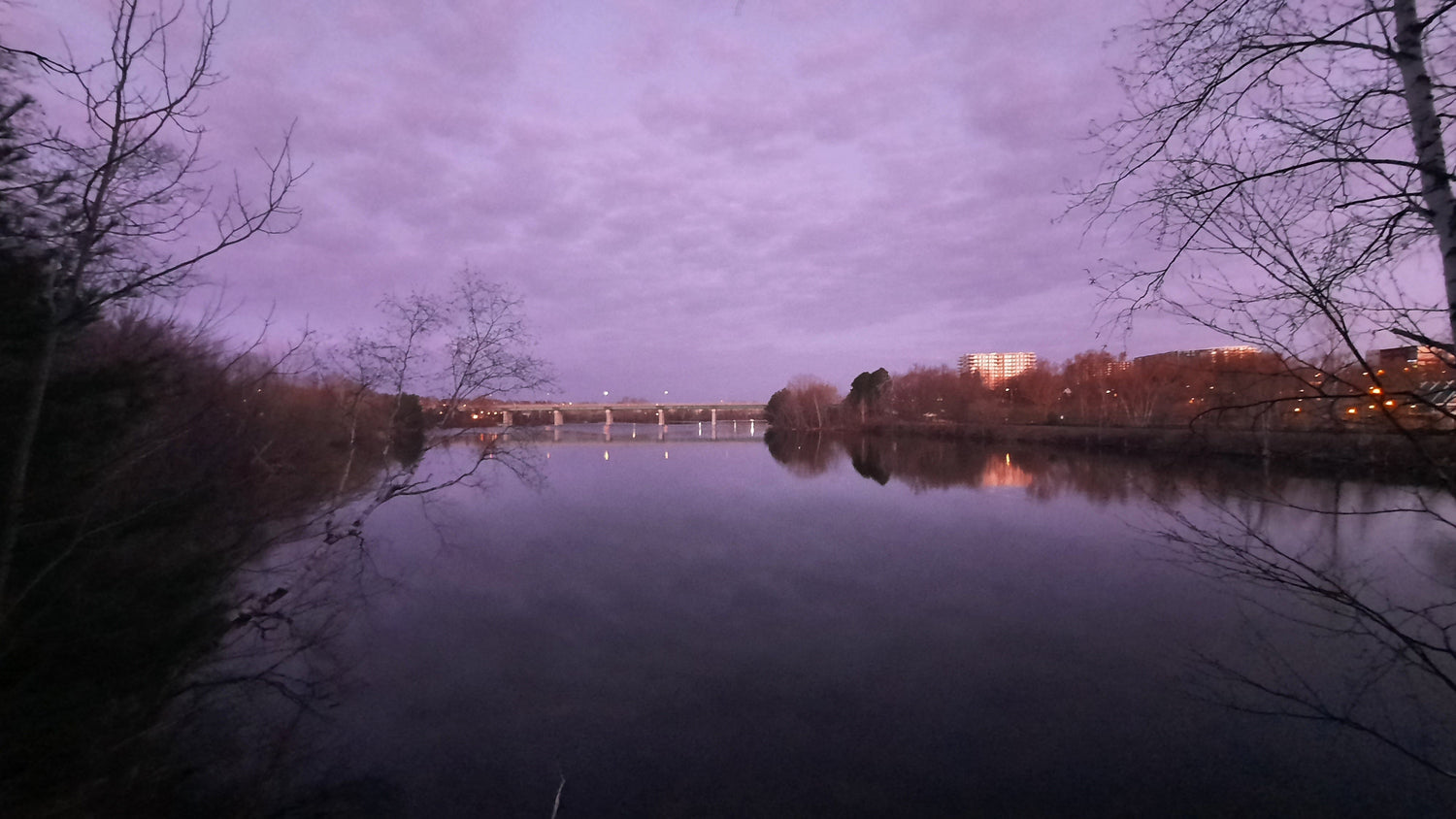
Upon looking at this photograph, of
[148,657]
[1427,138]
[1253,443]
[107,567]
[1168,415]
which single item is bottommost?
[148,657]

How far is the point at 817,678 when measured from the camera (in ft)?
25.8

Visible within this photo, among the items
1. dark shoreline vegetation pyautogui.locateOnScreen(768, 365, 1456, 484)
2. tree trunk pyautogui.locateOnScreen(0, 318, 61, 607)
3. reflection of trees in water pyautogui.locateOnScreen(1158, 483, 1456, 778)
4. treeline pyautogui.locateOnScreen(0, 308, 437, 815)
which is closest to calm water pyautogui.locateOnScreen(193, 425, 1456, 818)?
reflection of trees in water pyautogui.locateOnScreen(1158, 483, 1456, 778)

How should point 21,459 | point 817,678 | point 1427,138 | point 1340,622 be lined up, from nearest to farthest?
point 1427,138
point 21,459
point 817,678
point 1340,622

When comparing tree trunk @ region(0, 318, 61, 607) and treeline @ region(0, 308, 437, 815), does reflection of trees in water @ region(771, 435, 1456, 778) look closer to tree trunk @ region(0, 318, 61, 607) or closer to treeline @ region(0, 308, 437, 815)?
tree trunk @ region(0, 318, 61, 607)

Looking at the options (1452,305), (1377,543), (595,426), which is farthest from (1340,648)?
(595,426)

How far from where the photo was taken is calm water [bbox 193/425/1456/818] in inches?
223

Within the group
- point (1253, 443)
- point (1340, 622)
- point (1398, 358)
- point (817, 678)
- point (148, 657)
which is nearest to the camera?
point (1398, 358)

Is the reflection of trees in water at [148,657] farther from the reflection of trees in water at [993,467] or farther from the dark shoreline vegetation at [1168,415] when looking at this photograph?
the reflection of trees in water at [993,467]

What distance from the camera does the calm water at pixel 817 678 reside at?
18.5 feet

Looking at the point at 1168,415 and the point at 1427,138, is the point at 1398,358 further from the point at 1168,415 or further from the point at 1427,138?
the point at 1168,415

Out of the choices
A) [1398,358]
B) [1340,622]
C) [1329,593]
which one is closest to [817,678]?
[1329,593]

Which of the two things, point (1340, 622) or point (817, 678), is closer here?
point (817, 678)

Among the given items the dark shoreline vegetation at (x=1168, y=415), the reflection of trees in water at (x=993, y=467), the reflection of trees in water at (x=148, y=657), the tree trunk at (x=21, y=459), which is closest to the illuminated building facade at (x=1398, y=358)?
the dark shoreline vegetation at (x=1168, y=415)

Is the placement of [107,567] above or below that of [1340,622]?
above
